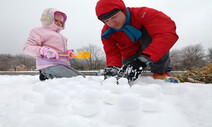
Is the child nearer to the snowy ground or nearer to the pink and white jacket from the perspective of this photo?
the pink and white jacket

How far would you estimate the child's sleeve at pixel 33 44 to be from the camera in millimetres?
1720

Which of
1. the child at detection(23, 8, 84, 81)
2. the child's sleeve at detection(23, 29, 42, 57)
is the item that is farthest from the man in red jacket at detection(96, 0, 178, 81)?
the child's sleeve at detection(23, 29, 42, 57)

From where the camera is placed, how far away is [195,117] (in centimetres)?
48

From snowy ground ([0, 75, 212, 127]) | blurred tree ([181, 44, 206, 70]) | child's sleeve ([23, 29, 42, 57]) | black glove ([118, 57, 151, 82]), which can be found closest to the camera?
snowy ground ([0, 75, 212, 127])

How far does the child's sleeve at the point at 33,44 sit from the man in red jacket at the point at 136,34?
0.98m

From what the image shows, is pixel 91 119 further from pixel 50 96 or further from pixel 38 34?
pixel 38 34

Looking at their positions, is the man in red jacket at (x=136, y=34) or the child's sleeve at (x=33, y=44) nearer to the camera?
the man in red jacket at (x=136, y=34)

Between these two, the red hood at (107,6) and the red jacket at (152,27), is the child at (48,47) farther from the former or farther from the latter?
the red hood at (107,6)

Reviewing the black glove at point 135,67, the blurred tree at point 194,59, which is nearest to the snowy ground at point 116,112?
the black glove at point 135,67

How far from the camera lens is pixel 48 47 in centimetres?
192

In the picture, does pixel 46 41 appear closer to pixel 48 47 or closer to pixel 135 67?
pixel 48 47

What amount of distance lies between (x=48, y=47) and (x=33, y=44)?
21cm

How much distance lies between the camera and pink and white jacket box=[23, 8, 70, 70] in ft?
5.83

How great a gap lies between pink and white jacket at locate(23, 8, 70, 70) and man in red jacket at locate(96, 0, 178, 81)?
2.83 feet
